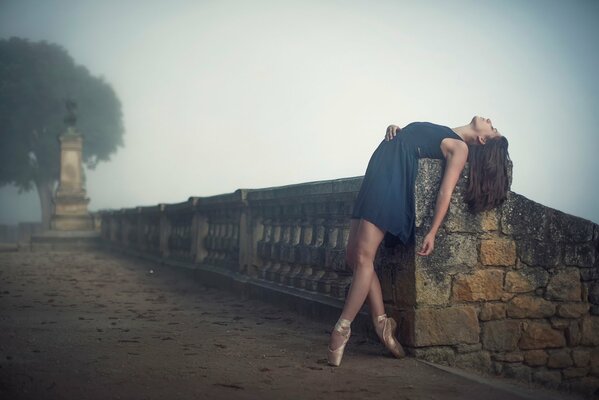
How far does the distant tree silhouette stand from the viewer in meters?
35.0

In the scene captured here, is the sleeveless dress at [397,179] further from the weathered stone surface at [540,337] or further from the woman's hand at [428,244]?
the weathered stone surface at [540,337]

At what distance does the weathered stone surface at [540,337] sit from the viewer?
425 centimetres

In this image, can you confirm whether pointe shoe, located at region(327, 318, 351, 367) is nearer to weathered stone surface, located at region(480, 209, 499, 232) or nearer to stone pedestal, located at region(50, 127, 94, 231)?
weathered stone surface, located at region(480, 209, 499, 232)

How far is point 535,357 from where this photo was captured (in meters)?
4.30

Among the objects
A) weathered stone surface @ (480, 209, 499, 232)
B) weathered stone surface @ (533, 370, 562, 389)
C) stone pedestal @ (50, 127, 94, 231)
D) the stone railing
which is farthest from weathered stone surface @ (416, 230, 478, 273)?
stone pedestal @ (50, 127, 94, 231)

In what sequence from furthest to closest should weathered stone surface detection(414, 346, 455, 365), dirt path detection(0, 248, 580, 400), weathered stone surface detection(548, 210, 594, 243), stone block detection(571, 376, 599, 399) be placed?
stone block detection(571, 376, 599, 399)
weathered stone surface detection(548, 210, 594, 243)
weathered stone surface detection(414, 346, 455, 365)
dirt path detection(0, 248, 580, 400)

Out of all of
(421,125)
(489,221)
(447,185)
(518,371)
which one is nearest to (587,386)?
(518,371)

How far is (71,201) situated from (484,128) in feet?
69.0

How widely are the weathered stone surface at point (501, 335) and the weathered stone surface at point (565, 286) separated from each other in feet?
1.48

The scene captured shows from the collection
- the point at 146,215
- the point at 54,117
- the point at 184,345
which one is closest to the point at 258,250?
the point at 184,345

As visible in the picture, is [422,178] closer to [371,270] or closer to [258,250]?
[371,270]

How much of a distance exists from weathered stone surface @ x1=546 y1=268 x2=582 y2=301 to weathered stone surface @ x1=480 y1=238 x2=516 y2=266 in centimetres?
47

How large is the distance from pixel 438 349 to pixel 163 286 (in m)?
5.57

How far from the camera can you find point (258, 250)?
7.02m
